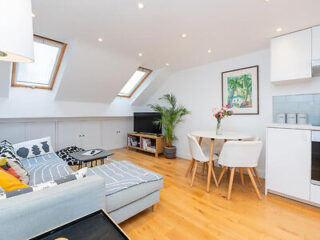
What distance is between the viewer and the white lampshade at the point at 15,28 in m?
0.66

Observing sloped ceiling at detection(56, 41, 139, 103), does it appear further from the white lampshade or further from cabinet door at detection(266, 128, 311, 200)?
cabinet door at detection(266, 128, 311, 200)

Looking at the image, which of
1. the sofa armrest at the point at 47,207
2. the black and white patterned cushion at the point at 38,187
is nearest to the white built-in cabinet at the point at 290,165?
the sofa armrest at the point at 47,207

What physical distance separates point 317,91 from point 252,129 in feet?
3.69

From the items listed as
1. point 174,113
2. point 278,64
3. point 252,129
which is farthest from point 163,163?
point 278,64

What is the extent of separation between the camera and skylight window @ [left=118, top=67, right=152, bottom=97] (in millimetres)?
4679

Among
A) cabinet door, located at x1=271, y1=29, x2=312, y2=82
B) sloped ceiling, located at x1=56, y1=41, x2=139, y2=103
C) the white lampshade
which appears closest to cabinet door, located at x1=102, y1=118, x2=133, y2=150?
sloped ceiling, located at x1=56, y1=41, x2=139, y2=103

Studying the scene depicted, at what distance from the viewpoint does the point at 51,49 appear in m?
3.19

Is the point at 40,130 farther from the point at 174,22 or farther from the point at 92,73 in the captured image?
the point at 174,22

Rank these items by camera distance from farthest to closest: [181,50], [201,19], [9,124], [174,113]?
[174,113] → [9,124] → [181,50] → [201,19]

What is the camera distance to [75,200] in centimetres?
116

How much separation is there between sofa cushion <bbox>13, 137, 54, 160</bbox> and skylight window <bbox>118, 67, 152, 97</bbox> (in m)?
2.48

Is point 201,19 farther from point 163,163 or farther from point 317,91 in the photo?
point 163,163

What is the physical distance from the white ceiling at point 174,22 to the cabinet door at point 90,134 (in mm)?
2745

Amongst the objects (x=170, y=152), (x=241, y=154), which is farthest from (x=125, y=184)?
(x=170, y=152)
